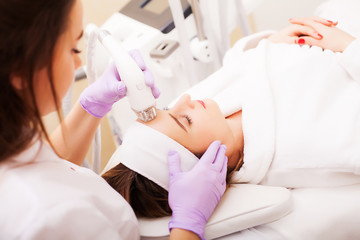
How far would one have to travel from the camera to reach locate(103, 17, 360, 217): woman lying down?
0.96 metres

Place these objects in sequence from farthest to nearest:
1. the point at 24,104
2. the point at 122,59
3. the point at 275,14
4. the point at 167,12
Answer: the point at 275,14
the point at 167,12
the point at 122,59
the point at 24,104

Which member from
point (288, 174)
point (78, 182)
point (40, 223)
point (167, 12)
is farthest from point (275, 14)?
point (40, 223)

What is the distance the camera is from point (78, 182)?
786 millimetres

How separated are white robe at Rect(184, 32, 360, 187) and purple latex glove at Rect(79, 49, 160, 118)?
36 centimetres

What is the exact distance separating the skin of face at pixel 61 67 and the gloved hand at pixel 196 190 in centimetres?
40

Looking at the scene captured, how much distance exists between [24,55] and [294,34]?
110cm

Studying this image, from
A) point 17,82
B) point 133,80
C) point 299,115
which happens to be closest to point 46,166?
point 17,82

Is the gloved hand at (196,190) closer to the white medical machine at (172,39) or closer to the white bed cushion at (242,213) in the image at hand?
the white bed cushion at (242,213)

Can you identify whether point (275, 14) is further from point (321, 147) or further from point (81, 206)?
point (81, 206)

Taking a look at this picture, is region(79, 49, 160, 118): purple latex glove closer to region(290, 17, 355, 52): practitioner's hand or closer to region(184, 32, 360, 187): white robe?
region(184, 32, 360, 187): white robe

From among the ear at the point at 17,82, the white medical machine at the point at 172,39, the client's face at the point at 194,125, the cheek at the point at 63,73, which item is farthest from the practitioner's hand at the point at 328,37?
the ear at the point at 17,82

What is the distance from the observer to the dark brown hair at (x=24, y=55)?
1.88 ft

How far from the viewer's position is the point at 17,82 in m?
0.63

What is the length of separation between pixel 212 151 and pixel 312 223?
341 millimetres
